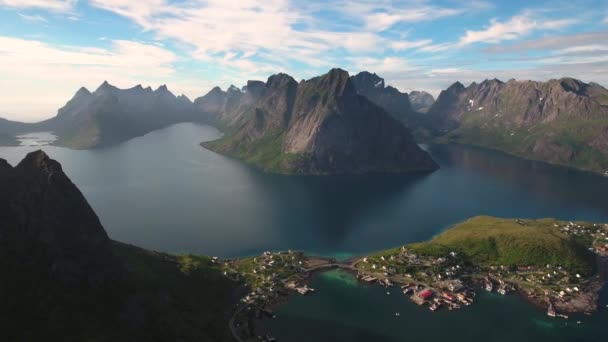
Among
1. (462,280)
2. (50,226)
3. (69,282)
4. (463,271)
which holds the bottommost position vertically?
(462,280)

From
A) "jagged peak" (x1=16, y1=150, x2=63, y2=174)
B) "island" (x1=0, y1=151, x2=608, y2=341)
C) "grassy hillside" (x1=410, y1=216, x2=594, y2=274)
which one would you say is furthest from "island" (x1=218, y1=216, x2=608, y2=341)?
"jagged peak" (x1=16, y1=150, x2=63, y2=174)

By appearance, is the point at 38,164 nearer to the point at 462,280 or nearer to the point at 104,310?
the point at 104,310

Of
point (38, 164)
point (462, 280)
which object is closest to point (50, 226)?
point (38, 164)

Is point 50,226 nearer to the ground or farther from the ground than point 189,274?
farther from the ground

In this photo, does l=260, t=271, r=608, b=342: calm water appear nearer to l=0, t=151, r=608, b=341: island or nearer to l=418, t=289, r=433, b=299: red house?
l=0, t=151, r=608, b=341: island

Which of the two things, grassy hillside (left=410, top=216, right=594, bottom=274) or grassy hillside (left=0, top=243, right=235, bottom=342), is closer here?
grassy hillside (left=0, top=243, right=235, bottom=342)

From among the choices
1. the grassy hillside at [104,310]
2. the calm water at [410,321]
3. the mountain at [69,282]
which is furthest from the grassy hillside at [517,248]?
the mountain at [69,282]

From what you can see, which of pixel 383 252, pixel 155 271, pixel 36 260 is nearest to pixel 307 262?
pixel 383 252
